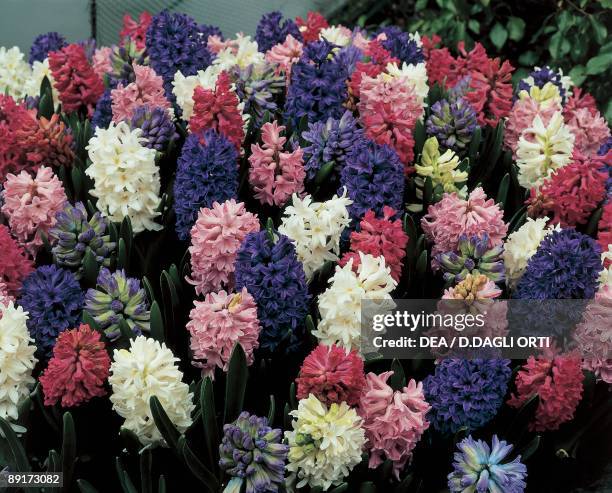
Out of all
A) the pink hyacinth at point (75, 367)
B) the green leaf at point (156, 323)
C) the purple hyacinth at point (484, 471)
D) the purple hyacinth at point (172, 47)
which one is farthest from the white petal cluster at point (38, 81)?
the purple hyacinth at point (484, 471)

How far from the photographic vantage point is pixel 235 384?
6.61 feet

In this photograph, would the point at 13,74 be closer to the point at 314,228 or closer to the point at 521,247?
the point at 314,228

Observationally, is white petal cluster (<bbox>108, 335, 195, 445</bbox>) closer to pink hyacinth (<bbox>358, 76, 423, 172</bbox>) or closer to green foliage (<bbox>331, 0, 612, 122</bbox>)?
pink hyacinth (<bbox>358, 76, 423, 172</bbox>)

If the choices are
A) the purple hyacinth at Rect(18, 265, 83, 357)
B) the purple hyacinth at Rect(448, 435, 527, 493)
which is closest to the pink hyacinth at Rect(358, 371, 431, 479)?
the purple hyacinth at Rect(448, 435, 527, 493)

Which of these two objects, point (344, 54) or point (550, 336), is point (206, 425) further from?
point (344, 54)

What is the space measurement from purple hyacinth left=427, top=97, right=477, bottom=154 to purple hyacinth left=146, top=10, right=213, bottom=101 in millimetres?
872

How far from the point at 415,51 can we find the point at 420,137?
0.59m

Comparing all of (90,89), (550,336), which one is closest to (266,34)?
(90,89)

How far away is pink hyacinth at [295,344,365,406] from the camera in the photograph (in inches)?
72.9

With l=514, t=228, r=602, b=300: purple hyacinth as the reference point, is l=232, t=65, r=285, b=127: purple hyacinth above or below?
above

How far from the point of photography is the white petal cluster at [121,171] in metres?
2.45

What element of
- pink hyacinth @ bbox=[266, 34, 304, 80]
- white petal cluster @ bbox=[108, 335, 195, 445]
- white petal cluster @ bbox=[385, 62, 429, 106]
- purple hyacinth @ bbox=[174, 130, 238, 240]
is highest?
pink hyacinth @ bbox=[266, 34, 304, 80]

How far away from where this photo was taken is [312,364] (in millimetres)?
1886

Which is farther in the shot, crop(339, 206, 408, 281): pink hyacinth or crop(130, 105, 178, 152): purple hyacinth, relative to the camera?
crop(130, 105, 178, 152): purple hyacinth
